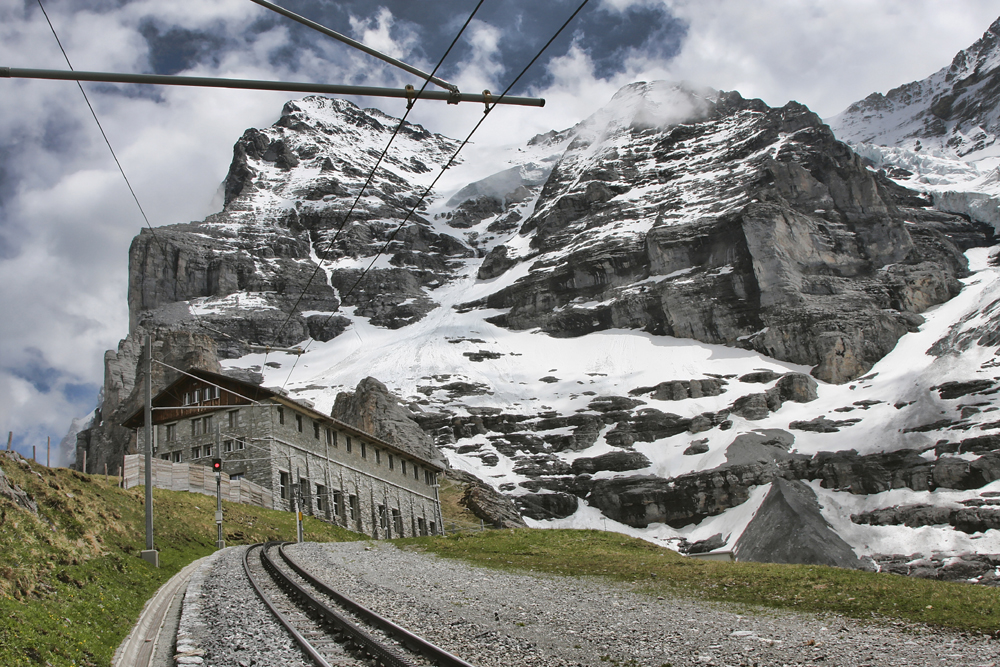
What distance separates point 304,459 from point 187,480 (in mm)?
10269

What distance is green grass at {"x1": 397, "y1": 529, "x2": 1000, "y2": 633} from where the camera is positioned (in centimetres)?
1421

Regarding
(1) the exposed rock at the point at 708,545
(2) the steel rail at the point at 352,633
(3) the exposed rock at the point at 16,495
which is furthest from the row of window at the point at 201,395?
(1) the exposed rock at the point at 708,545

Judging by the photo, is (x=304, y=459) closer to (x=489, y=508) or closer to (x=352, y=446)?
(x=352, y=446)

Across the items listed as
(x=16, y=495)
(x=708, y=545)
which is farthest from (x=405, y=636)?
(x=708, y=545)

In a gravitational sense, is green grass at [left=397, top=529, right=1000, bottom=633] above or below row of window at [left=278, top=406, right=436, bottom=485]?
below

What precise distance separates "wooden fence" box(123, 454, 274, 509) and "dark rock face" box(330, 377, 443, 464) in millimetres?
45724

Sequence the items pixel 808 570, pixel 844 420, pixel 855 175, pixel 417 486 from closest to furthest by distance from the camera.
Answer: pixel 808 570, pixel 417 486, pixel 844 420, pixel 855 175

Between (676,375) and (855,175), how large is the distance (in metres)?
85.4

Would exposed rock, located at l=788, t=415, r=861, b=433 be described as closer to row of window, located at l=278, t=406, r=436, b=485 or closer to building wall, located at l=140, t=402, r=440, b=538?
row of window, located at l=278, t=406, r=436, b=485

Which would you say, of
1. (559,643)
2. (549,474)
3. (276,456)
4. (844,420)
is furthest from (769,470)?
(559,643)

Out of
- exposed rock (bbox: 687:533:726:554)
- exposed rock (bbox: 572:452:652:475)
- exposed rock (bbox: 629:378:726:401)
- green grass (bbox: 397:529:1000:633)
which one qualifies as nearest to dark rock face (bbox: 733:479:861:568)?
green grass (bbox: 397:529:1000:633)

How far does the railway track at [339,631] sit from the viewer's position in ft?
33.1

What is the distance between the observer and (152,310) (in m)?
196

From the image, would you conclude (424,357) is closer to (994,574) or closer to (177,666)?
(994,574)
